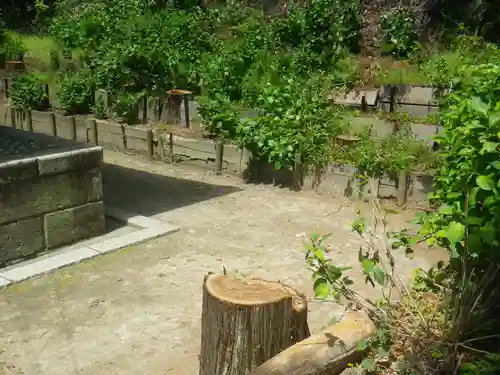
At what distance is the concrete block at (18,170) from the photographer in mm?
5191

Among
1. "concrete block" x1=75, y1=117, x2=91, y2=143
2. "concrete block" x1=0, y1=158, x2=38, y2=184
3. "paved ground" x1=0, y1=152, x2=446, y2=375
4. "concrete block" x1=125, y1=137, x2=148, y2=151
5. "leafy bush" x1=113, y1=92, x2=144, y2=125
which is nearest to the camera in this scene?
"paved ground" x1=0, y1=152, x2=446, y2=375

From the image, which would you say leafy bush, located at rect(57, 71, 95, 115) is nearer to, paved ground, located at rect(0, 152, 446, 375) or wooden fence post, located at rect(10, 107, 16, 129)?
wooden fence post, located at rect(10, 107, 16, 129)

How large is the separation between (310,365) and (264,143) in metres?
4.76

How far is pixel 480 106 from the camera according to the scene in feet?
10.4

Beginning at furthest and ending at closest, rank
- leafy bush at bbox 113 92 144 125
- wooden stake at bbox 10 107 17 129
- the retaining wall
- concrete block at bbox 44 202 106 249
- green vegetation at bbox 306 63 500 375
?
wooden stake at bbox 10 107 17 129, leafy bush at bbox 113 92 144 125, the retaining wall, concrete block at bbox 44 202 106 249, green vegetation at bbox 306 63 500 375

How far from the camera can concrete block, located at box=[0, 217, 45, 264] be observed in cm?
532

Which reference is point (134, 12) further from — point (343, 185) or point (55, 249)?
point (55, 249)

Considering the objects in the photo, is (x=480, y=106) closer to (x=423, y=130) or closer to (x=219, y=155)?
(x=423, y=130)

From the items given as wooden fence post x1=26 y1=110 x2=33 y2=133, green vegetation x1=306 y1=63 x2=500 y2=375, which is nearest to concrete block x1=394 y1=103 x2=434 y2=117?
green vegetation x1=306 y1=63 x2=500 y2=375

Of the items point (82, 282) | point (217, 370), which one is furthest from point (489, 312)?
point (82, 282)

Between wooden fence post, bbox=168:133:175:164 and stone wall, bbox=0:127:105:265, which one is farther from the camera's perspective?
wooden fence post, bbox=168:133:175:164

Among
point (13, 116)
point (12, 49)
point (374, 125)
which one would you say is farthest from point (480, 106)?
point (12, 49)

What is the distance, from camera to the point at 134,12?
12.3 metres

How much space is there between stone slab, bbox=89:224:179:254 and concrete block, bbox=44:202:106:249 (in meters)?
0.25
